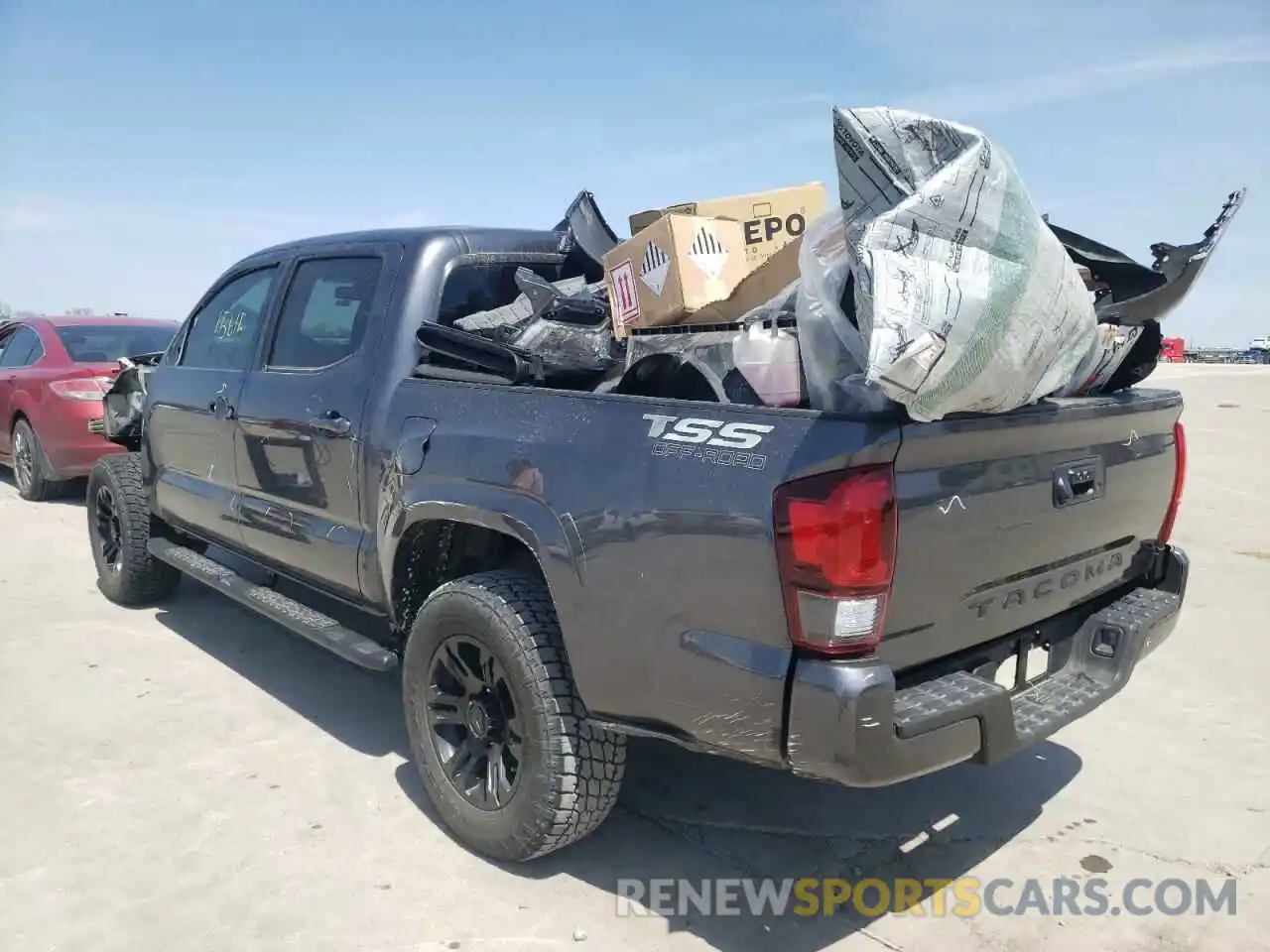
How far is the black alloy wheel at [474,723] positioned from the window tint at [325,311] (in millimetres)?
1287

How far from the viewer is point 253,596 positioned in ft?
13.6

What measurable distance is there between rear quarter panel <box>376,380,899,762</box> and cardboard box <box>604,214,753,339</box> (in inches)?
18.2

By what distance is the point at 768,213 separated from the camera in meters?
3.26

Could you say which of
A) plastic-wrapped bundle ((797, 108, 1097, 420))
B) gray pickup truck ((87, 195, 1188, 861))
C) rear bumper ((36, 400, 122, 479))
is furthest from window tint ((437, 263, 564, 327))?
rear bumper ((36, 400, 122, 479))

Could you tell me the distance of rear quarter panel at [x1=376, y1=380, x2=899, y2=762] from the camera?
2242mm

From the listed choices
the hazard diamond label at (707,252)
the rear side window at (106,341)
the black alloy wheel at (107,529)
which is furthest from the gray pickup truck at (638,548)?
the rear side window at (106,341)

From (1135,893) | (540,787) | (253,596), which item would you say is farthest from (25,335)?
(1135,893)

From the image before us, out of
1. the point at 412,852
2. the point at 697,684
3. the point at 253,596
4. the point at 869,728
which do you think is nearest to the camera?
the point at 869,728

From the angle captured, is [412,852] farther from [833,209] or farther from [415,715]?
[833,209]

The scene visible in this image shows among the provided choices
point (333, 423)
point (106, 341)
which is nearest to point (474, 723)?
point (333, 423)

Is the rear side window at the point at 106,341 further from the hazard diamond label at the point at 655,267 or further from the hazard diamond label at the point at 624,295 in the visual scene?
the hazard diamond label at the point at 655,267

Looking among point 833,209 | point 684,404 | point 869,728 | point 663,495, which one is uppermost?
point 833,209

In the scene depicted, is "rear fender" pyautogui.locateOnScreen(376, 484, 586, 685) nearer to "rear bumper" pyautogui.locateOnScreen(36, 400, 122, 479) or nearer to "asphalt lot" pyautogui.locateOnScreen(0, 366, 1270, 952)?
"asphalt lot" pyautogui.locateOnScreen(0, 366, 1270, 952)

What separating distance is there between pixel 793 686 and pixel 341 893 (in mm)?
1567
